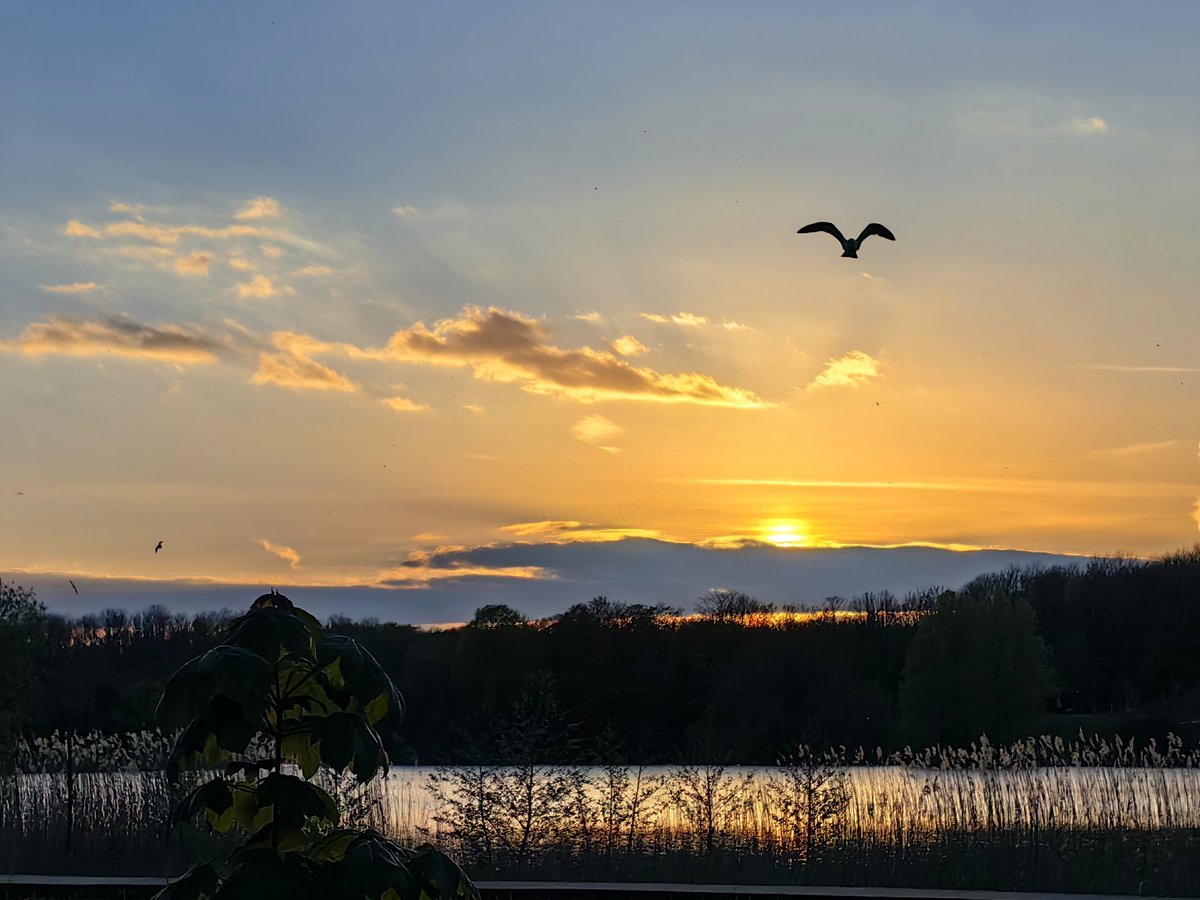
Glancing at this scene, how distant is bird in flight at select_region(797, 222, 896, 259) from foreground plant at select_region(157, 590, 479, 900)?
921 centimetres

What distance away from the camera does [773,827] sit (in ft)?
52.9

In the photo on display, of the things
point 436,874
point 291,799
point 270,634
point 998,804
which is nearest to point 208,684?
point 270,634

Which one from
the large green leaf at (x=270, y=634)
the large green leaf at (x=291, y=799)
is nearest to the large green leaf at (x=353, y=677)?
the large green leaf at (x=270, y=634)

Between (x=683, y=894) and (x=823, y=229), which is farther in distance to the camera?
(x=823, y=229)

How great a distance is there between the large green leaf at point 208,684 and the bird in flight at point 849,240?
9570mm

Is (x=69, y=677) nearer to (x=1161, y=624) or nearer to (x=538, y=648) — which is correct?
(x=538, y=648)

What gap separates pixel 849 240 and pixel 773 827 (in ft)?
24.8

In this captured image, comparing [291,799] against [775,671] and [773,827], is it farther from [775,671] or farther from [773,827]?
[775,671]

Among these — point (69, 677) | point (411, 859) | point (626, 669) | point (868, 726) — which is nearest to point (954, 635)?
point (868, 726)

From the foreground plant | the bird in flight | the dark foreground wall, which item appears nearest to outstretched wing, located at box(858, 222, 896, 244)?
the bird in flight

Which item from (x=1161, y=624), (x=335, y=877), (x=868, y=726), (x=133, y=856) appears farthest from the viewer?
(x=1161, y=624)

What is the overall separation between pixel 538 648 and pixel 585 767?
33452 millimetres

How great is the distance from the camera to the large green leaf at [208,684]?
11.3 ft

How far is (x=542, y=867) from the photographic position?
48.4ft
